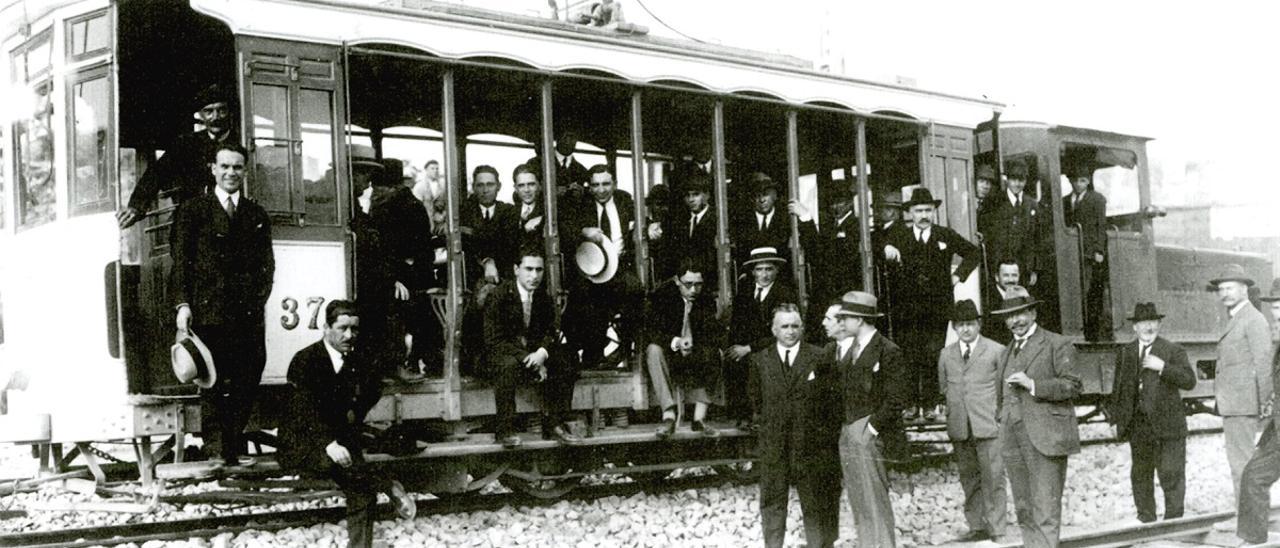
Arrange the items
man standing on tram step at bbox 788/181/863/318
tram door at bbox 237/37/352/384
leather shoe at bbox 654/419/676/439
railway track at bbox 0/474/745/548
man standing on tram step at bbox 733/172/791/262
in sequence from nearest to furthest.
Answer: railway track at bbox 0/474/745/548 → tram door at bbox 237/37/352/384 → leather shoe at bbox 654/419/676/439 → man standing on tram step at bbox 733/172/791/262 → man standing on tram step at bbox 788/181/863/318

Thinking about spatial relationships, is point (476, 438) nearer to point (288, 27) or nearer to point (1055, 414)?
point (288, 27)

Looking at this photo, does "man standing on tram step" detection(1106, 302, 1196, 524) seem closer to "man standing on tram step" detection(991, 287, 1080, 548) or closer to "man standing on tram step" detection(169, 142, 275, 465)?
"man standing on tram step" detection(991, 287, 1080, 548)

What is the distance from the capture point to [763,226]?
9133mm

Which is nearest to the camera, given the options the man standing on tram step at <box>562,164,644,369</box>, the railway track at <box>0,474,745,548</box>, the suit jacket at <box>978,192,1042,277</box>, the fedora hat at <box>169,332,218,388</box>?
the fedora hat at <box>169,332,218,388</box>

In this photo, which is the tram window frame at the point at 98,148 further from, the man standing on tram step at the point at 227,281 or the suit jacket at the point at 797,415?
the suit jacket at the point at 797,415

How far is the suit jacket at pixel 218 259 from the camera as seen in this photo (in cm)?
635

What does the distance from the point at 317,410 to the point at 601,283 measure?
112 inches

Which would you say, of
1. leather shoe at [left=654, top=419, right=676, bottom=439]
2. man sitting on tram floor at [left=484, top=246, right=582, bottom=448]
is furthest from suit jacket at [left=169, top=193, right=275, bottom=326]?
leather shoe at [left=654, top=419, right=676, bottom=439]

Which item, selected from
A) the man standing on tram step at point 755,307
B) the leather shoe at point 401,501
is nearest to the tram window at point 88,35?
the leather shoe at point 401,501

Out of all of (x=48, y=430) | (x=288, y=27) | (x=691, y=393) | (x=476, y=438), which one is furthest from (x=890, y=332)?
(x=48, y=430)

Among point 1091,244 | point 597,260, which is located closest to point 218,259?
point 597,260

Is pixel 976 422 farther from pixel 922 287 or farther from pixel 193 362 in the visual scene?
pixel 193 362

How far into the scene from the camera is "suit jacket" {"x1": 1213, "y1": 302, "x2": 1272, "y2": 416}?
23.3 feet

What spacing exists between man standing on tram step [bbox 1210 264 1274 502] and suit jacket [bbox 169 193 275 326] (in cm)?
590
